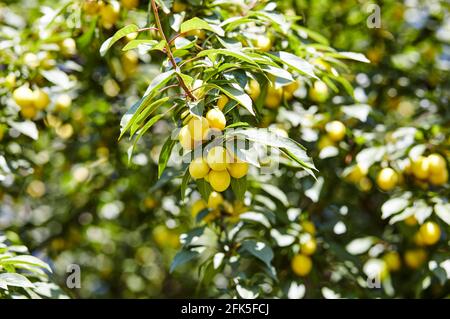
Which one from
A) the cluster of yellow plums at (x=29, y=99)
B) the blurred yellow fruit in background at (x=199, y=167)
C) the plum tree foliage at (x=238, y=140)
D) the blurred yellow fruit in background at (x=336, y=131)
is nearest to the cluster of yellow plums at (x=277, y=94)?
the plum tree foliage at (x=238, y=140)

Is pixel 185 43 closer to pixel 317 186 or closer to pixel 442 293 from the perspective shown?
pixel 317 186

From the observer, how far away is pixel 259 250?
156cm

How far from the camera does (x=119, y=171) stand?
231 centimetres

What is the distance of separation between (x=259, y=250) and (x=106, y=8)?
915mm

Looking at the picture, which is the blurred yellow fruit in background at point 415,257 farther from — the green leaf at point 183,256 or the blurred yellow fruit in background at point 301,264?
the green leaf at point 183,256

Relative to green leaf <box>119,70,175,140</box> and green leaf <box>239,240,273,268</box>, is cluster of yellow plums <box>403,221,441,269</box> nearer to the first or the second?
green leaf <box>239,240,273,268</box>

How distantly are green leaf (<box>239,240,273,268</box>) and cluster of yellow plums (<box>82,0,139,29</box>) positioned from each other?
842 millimetres

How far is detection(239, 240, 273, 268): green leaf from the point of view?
152cm

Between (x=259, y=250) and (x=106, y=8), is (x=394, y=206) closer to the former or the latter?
(x=259, y=250)

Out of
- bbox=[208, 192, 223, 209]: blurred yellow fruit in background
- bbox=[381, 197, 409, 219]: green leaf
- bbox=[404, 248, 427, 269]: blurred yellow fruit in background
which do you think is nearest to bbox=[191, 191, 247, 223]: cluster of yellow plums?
bbox=[208, 192, 223, 209]: blurred yellow fruit in background

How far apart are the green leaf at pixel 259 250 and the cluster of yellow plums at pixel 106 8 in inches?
33.2

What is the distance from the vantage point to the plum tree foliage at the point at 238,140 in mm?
1254

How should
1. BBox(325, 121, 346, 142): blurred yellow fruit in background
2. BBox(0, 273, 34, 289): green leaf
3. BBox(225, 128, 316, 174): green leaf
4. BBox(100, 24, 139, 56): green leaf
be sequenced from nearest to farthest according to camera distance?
BBox(225, 128, 316, 174): green leaf < BBox(100, 24, 139, 56): green leaf < BBox(0, 273, 34, 289): green leaf < BBox(325, 121, 346, 142): blurred yellow fruit in background
